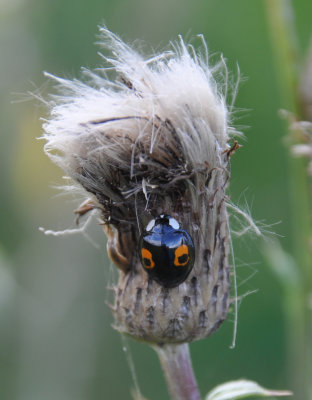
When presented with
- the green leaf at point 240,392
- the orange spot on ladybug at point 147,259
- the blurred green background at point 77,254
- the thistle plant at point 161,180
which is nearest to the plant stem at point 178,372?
the thistle plant at point 161,180

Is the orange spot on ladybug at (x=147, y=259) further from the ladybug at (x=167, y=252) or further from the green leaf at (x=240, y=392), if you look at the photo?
the green leaf at (x=240, y=392)

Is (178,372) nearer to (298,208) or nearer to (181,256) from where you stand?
(181,256)

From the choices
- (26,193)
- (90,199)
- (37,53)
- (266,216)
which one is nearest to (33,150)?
(26,193)

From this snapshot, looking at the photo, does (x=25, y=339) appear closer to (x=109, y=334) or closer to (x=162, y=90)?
(x=109, y=334)

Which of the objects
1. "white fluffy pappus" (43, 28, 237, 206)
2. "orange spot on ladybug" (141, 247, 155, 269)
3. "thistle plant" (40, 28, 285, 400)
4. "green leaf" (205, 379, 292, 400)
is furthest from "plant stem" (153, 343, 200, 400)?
"white fluffy pappus" (43, 28, 237, 206)

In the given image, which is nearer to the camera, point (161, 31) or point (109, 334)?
point (109, 334)
